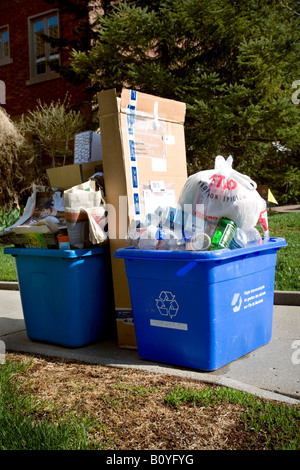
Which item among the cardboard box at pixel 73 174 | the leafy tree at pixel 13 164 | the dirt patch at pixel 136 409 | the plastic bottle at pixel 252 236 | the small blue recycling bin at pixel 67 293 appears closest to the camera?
the dirt patch at pixel 136 409

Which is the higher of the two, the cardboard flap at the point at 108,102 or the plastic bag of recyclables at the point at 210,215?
the cardboard flap at the point at 108,102

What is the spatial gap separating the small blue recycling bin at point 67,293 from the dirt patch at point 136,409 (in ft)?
1.57

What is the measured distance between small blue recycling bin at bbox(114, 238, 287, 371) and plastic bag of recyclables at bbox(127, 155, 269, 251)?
103 mm

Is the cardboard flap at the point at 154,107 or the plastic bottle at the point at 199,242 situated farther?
the cardboard flap at the point at 154,107

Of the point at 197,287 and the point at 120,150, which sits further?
the point at 120,150

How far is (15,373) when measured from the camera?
303 cm

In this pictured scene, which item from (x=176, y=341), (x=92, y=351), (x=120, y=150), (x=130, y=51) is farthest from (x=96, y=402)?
(x=130, y=51)

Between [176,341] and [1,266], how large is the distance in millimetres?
5315

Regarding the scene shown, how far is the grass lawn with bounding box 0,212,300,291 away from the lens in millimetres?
5090

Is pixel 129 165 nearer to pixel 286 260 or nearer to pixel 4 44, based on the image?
pixel 286 260

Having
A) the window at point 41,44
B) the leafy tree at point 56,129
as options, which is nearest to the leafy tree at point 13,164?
the leafy tree at point 56,129

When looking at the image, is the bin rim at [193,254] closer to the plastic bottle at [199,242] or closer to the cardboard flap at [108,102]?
the plastic bottle at [199,242]

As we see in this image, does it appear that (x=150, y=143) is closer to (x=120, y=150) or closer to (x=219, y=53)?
(x=120, y=150)

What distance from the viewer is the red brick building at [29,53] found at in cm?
1579
